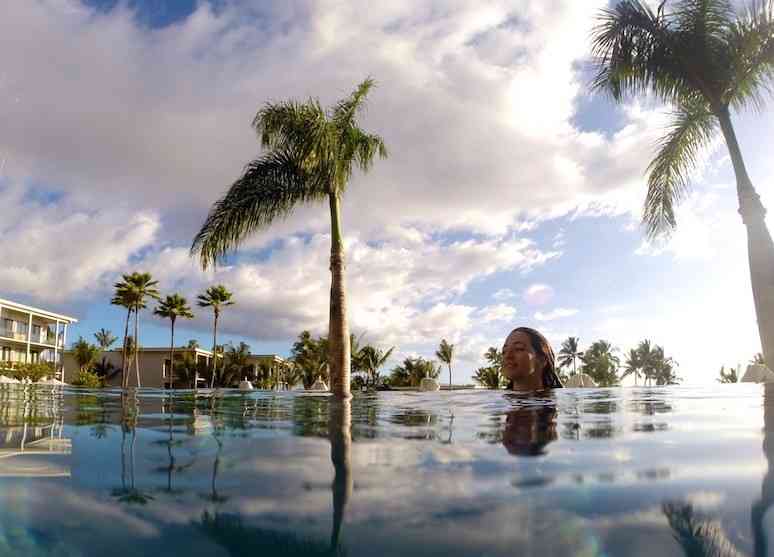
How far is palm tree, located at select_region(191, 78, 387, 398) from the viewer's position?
10.8 metres

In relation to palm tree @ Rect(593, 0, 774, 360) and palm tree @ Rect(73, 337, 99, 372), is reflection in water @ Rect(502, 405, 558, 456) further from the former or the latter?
palm tree @ Rect(73, 337, 99, 372)

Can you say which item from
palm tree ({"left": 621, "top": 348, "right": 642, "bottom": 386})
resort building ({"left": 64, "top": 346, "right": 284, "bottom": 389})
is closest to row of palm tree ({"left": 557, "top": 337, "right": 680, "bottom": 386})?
palm tree ({"left": 621, "top": 348, "right": 642, "bottom": 386})

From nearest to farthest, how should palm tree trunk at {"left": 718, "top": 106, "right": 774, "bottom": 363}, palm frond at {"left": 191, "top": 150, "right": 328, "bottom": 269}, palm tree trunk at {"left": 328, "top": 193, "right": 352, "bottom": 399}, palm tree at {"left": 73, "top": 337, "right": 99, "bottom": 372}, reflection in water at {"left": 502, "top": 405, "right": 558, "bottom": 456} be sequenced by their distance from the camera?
reflection in water at {"left": 502, "top": 405, "right": 558, "bottom": 456} < palm tree trunk at {"left": 718, "top": 106, "right": 774, "bottom": 363} < palm tree trunk at {"left": 328, "top": 193, "right": 352, "bottom": 399} < palm frond at {"left": 191, "top": 150, "right": 328, "bottom": 269} < palm tree at {"left": 73, "top": 337, "right": 99, "bottom": 372}

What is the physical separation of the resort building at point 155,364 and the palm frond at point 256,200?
44.9m

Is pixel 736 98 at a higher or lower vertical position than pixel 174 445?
higher

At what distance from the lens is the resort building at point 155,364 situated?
5438 centimetres

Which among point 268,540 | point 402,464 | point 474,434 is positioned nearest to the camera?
point 268,540

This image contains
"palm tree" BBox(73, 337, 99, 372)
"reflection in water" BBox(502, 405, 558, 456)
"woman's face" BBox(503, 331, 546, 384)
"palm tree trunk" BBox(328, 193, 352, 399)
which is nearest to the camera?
"reflection in water" BBox(502, 405, 558, 456)

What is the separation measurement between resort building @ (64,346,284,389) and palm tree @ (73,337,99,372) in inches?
77.6

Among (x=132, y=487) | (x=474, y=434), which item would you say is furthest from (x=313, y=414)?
(x=132, y=487)

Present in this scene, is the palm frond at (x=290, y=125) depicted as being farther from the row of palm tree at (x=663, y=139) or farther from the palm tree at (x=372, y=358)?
the palm tree at (x=372, y=358)

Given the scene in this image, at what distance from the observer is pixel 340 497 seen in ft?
7.23

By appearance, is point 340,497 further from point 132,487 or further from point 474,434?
point 474,434

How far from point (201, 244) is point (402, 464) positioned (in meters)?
9.73
